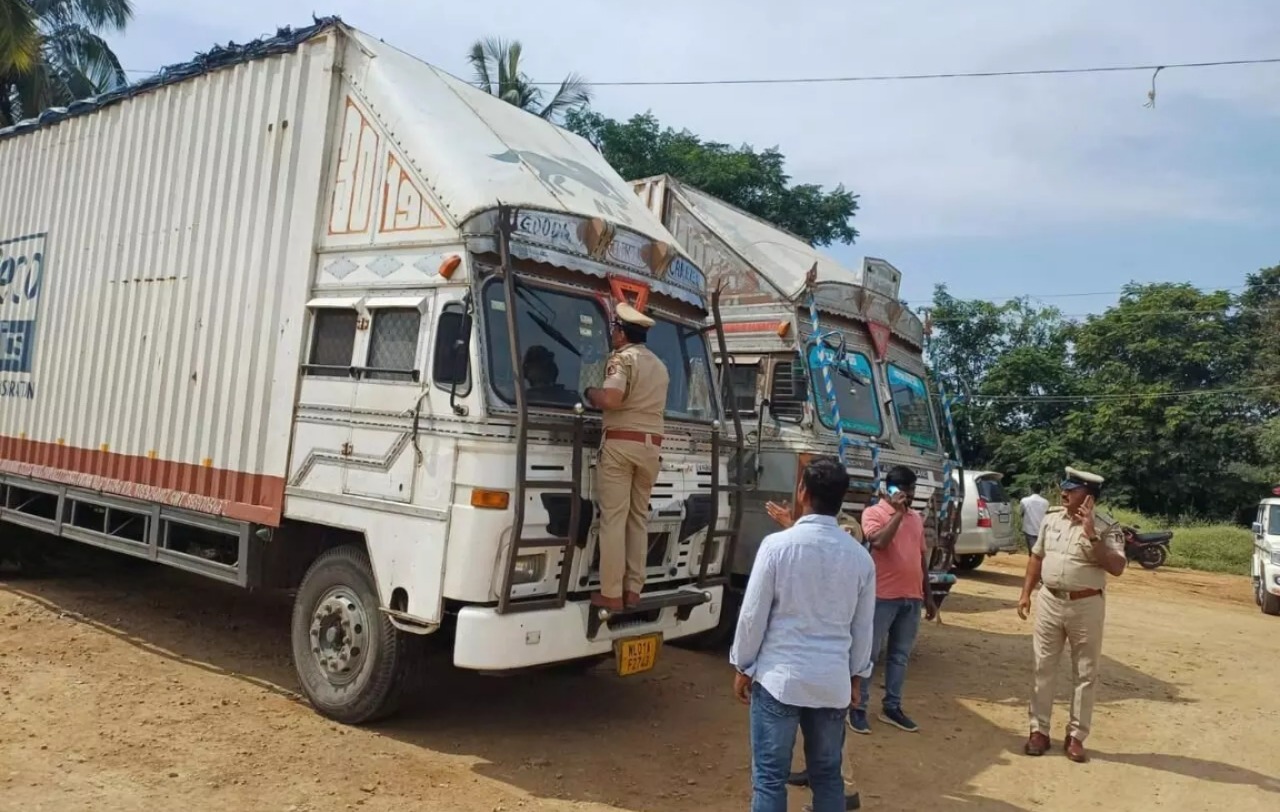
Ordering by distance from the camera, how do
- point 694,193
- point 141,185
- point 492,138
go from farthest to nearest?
1. point 694,193
2. point 141,185
3. point 492,138

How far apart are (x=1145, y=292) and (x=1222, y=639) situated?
23236 mm

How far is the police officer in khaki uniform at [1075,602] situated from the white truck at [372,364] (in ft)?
6.84

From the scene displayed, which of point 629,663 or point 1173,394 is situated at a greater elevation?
point 1173,394

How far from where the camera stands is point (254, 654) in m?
7.05

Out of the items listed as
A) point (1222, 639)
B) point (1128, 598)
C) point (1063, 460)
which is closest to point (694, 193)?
point (1222, 639)

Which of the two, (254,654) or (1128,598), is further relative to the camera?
(1128,598)

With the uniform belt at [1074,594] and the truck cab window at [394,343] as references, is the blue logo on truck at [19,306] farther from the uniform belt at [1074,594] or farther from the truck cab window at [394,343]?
the uniform belt at [1074,594]

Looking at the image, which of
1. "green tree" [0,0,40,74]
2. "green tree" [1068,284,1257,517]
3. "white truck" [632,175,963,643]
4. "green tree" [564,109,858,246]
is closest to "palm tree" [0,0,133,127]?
"green tree" [0,0,40,74]

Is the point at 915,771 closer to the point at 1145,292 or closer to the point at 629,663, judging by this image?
the point at 629,663

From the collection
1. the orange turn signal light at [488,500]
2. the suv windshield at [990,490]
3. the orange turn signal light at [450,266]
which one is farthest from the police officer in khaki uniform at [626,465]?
the suv windshield at [990,490]

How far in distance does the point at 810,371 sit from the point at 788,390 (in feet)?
0.79

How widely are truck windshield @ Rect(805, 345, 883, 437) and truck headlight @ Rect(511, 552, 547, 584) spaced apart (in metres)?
3.59

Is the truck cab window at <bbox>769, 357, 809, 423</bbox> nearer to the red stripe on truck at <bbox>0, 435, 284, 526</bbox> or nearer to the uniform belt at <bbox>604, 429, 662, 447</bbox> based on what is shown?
the uniform belt at <bbox>604, 429, 662, 447</bbox>

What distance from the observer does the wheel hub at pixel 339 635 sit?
214 inches
